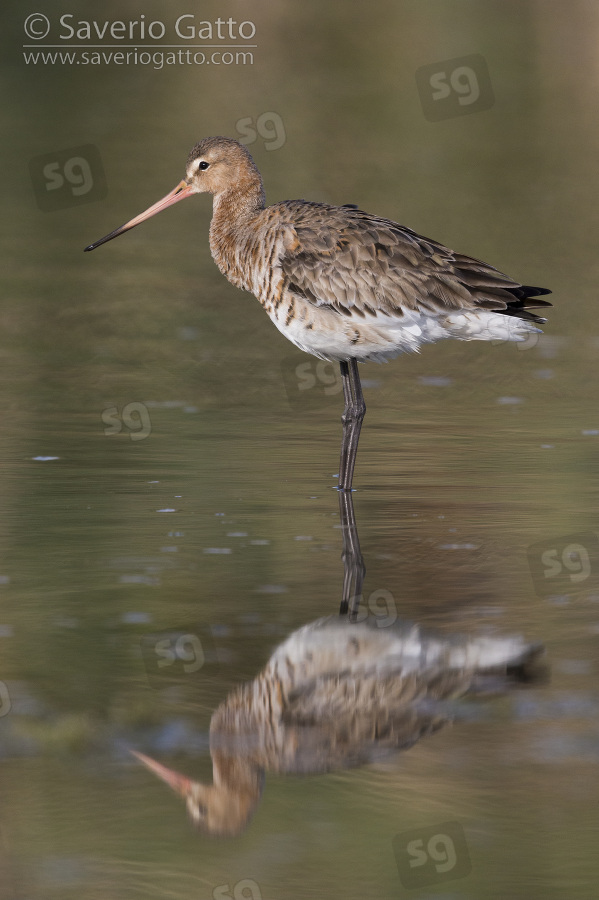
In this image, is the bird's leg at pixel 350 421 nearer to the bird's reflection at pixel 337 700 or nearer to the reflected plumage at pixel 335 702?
the bird's reflection at pixel 337 700

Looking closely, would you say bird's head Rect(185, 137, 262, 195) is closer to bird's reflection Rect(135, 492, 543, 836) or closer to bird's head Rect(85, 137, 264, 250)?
bird's head Rect(85, 137, 264, 250)

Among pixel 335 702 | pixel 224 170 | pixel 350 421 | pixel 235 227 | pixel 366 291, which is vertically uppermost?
pixel 224 170

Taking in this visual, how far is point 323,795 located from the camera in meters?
4.86

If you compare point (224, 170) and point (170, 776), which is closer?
point (170, 776)

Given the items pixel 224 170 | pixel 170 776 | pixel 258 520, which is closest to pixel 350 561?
pixel 258 520

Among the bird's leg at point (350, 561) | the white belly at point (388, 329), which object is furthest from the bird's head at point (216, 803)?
the white belly at point (388, 329)

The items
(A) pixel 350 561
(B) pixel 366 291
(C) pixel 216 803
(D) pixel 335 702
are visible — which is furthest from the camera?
Result: (B) pixel 366 291

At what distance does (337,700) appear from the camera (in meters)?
5.51

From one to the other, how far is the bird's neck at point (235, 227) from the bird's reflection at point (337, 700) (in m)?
3.74

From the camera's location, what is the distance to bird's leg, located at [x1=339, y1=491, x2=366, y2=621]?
6609 millimetres

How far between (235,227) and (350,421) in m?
1.55

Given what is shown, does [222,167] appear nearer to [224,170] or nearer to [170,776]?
[224,170]

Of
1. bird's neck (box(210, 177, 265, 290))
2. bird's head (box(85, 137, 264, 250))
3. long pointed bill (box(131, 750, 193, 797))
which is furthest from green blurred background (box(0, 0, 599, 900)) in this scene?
bird's head (box(85, 137, 264, 250))

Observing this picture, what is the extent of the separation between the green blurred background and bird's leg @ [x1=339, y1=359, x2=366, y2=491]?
109mm
